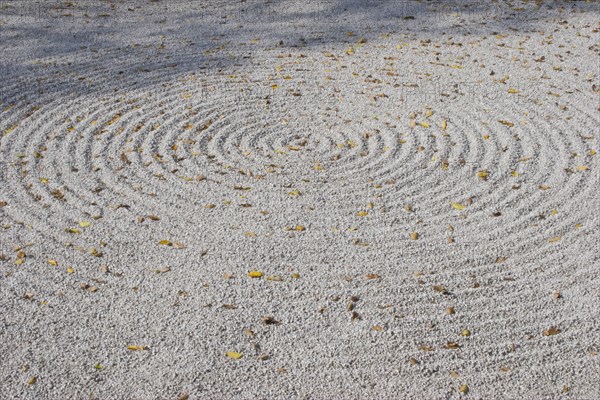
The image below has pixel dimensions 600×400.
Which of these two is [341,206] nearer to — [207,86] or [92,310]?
[92,310]

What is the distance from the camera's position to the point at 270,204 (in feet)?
20.3

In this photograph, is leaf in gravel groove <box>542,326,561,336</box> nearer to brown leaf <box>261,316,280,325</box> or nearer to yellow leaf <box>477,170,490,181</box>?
brown leaf <box>261,316,280,325</box>

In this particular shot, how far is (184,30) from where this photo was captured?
35.3ft

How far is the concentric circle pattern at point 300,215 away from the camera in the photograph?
4410mm

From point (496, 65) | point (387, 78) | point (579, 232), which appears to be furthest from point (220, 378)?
point (496, 65)

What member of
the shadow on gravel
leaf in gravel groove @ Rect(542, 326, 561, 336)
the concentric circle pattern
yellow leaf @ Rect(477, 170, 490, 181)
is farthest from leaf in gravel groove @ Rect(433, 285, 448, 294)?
the shadow on gravel

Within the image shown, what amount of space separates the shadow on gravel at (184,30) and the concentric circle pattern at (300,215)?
0.23ft

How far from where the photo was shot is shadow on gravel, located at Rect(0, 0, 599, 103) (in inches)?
354

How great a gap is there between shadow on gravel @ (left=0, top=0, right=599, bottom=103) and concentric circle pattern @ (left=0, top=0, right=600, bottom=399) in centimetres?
7

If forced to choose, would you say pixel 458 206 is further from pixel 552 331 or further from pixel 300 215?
pixel 552 331

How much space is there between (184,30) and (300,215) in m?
5.75

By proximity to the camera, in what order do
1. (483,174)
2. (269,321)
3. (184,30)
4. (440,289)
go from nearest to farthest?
(269,321) < (440,289) < (483,174) < (184,30)

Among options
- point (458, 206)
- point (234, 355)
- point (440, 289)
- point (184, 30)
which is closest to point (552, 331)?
point (440, 289)

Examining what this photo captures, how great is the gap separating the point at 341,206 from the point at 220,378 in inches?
90.9
